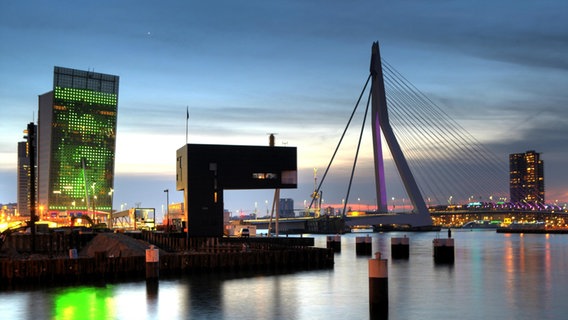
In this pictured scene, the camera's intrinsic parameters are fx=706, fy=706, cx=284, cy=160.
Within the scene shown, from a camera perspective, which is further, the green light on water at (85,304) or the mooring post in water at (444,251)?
the mooring post in water at (444,251)

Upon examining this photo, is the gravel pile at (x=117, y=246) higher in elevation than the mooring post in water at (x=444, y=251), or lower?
higher

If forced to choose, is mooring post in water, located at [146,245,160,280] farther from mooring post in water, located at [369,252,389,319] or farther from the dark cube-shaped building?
the dark cube-shaped building

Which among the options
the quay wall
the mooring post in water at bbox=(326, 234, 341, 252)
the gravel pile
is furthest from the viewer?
the mooring post in water at bbox=(326, 234, 341, 252)

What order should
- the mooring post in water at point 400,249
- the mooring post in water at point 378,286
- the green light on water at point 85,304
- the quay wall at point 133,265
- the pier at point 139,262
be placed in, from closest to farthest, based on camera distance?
the mooring post in water at point 378,286
the green light on water at point 85,304
the quay wall at point 133,265
the pier at point 139,262
the mooring post in water at point 400,249

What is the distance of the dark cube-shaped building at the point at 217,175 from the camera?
78250mm

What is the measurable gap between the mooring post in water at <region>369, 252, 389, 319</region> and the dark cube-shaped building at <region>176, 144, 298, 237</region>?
157ft

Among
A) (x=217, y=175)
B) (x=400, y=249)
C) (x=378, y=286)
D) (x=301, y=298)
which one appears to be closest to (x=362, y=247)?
(x=400, y=249)

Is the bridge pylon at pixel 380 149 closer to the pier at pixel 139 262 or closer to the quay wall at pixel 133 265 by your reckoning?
the pier at pixel 139 262

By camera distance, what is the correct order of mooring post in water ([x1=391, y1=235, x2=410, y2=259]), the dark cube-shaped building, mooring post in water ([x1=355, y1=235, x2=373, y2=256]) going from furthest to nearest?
mooring post in water ([x1=355, y1=235, x2=373, y2=256])
the dark cube-shaped building
mooring post in water ([x1=391, y1=235, x2=410, y2=259])

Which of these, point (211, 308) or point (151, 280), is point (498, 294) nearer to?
point (211, 308)

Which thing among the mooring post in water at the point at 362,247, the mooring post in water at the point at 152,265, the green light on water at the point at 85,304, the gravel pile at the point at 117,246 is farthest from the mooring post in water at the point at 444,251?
the green light on water at the point at 85,304

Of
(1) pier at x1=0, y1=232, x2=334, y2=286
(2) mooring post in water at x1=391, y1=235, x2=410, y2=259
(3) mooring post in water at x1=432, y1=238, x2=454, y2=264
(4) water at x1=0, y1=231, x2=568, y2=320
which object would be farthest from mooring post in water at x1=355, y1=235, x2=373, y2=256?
(4) water at x1=0, y1=231, x2=568, y2=320

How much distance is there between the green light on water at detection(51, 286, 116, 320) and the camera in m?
32.8

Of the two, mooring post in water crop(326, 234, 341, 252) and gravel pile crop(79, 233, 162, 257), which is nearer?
gravel pile crop(79, 233, 162, 257)
